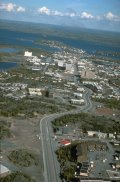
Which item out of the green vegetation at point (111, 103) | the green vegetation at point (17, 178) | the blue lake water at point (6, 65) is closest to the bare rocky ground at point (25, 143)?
the green vegetation at point (17, 178)

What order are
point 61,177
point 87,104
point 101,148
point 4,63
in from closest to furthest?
point 61,177
point 101,148
point 87,104
point 4,63

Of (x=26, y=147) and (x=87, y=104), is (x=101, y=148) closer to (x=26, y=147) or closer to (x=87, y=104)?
(x=26, y=147)

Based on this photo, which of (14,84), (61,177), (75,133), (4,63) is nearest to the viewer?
(61,177)

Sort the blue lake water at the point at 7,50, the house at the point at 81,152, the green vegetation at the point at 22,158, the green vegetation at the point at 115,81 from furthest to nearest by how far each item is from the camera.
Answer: the blue lake water at the point at 7,50, the green vegetation at the point at 115,81, the house at the point at 81,152, the green vegetation at the point at 22,158

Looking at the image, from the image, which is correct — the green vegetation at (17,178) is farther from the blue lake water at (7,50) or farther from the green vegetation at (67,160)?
the blue lake water at (7,50)

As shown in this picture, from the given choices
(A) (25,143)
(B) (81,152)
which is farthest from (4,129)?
(B) (81,152)

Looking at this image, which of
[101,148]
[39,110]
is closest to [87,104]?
[39,110]

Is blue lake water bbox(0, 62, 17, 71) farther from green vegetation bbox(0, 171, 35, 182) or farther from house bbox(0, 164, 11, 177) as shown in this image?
green vegetation bbox(0, 171, 35, 182)
